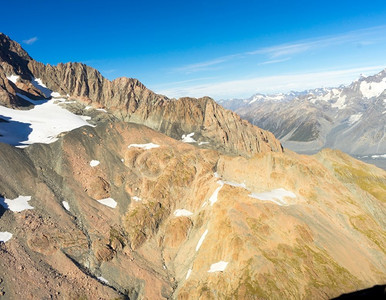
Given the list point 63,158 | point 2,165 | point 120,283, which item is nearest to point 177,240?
point 120,283

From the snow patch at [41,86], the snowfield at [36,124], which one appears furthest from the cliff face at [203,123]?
the snow patch at [41,86]

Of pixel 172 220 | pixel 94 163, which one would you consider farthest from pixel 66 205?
pixel 172 220

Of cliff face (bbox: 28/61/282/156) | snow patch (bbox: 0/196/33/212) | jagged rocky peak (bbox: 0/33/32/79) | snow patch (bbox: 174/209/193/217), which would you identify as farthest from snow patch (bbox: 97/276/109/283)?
jagged rocky peak (bbox: 0/33/32/79)

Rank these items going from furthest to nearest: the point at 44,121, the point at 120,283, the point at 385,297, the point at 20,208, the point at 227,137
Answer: the point at 227,137
the point at 44,121
the point at 20,208
the point at 120,283
the point at 385,297

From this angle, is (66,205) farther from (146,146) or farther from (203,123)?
(203,123)

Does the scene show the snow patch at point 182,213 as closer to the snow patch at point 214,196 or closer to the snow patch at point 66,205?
the snow patch at point 214,196

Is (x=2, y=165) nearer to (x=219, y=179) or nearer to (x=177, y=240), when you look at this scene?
(x=177, y=240)
